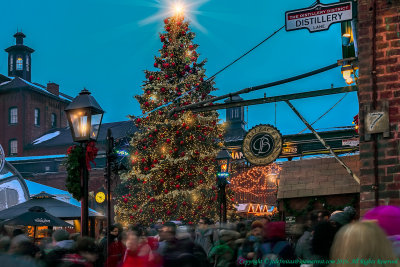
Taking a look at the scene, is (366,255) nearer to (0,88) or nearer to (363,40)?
(363,40)

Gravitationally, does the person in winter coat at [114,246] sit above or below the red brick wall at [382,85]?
below

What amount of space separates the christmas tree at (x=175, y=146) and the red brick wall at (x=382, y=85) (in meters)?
12.9

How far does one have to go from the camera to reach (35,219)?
16.4 meters

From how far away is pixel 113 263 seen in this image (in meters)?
10.3

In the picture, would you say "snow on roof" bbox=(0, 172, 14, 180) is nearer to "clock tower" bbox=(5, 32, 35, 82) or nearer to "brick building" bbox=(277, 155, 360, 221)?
"brick building" bbox=(277, 155, 360, 221)

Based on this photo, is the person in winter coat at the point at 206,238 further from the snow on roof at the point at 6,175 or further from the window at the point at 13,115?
the window at the point at 13,115

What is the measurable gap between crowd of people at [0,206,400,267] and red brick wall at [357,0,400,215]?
0.60m

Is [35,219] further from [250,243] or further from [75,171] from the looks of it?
[250,243]

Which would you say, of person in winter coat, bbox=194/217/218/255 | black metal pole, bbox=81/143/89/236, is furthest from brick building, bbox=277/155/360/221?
black metal pole, bbox=81/143/89/236

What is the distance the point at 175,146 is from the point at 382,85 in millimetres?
13778

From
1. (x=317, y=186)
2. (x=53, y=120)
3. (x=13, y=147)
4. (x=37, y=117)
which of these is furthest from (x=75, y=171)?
(x=53, y=120)

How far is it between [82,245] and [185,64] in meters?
15.8

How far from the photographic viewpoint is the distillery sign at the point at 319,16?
9344 millimetres

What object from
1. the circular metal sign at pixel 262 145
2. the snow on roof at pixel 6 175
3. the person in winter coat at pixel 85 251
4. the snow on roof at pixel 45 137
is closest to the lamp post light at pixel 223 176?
the circular metal sign at pixel 262 145
